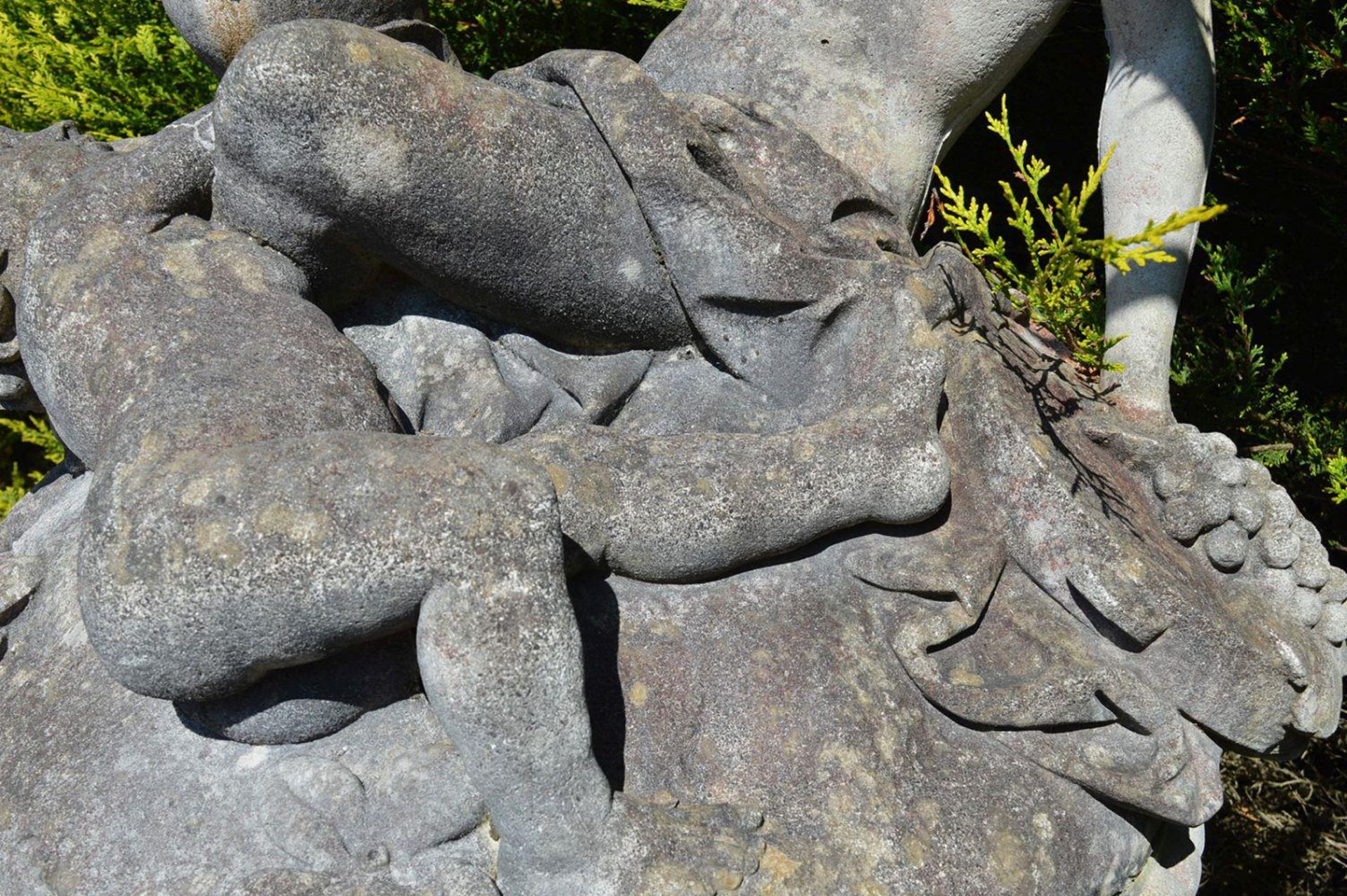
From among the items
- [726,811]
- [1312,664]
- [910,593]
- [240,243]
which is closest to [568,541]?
[726,811]

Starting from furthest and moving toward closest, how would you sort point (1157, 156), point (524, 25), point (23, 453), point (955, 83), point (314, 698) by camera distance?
point (23, 453) < point (524, 25) < point (955, 83) < point (1157, 156) < point (314, 698)

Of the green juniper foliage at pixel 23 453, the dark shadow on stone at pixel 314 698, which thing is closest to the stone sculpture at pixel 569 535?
the dark shadow on stone at pixel 314 698

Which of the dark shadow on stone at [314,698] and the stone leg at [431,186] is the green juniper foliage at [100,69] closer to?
the stone leg at [431,186]

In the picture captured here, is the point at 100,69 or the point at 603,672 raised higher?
the point at 603,672

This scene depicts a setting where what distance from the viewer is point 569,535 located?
5.57 feet

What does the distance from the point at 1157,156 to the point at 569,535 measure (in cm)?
131

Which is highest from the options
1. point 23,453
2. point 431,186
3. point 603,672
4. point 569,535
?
point 431,186

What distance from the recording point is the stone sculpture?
151cm

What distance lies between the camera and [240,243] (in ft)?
6.15

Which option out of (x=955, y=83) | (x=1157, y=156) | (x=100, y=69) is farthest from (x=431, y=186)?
(x=100, y=69)

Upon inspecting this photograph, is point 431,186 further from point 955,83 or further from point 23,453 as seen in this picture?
point 23,453

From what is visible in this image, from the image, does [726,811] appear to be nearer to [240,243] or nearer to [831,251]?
[831,251]

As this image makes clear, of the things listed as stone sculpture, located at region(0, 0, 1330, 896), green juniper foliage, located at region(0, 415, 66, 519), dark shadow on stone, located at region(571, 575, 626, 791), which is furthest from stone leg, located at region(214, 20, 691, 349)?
green juniper foliage, located at region(0, 415, 66, 519)

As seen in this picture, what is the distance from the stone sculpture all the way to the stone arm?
14 cm
